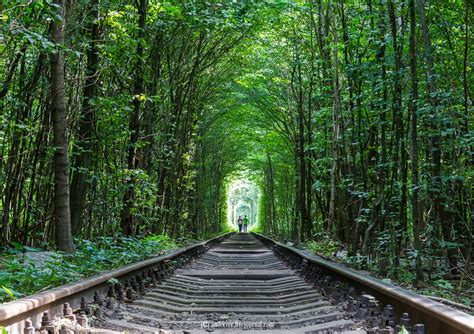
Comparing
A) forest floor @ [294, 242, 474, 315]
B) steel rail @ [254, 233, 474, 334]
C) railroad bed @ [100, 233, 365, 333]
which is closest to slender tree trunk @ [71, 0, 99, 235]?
railroad bed @ [100, 233, 365, 333]

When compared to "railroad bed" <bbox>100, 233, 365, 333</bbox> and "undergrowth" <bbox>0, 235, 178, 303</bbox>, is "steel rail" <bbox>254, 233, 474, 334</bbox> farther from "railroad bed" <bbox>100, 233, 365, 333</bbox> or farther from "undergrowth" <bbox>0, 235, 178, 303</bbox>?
"undergrowth" <bbox>0, 235, 178, 303</bbox>

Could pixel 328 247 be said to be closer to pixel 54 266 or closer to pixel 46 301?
pixel 54 266

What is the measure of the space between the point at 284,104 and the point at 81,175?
48.5 feet

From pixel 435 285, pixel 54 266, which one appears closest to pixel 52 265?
pixel 54 266

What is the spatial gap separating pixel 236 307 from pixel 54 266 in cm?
190

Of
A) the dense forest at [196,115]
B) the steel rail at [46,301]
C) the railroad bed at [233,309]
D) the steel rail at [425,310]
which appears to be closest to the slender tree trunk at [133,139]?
the dense forest at [196,115]

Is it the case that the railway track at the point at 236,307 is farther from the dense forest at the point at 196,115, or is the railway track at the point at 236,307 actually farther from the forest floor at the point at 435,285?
the dense forest at the point at 196,115

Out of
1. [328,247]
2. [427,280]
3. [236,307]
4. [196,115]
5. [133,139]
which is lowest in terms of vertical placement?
[236,307]

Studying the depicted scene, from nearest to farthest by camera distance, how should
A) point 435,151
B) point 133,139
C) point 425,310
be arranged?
point 425,310, point 435,151, point 133,139

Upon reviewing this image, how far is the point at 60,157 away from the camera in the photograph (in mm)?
7109

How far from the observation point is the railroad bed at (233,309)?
4277mm

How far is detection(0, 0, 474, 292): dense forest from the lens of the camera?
272 inches

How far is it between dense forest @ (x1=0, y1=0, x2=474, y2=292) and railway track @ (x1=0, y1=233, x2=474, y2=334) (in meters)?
1.36

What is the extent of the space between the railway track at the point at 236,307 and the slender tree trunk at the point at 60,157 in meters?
1.21
